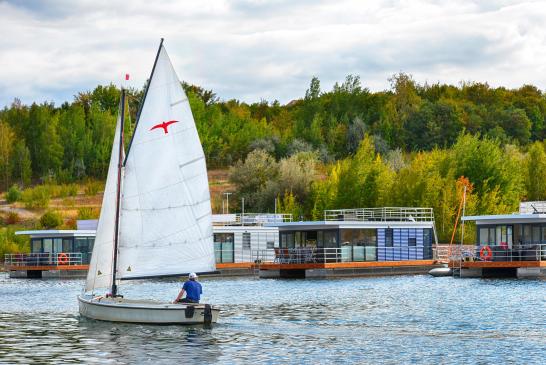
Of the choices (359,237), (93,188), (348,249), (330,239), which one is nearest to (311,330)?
(330,239)

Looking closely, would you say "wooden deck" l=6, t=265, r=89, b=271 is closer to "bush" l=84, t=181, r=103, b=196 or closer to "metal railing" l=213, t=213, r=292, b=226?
"metal railing" l=213, t=213, r=292, b=226

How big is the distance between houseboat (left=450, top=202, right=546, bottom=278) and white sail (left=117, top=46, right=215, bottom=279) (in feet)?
105

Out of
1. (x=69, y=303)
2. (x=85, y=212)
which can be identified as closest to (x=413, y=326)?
(x=69, y=303)

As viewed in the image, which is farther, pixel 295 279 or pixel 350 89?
pixel 350 89


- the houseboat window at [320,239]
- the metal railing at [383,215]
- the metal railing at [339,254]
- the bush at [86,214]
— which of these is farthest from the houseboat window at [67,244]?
the bush at [86,214]

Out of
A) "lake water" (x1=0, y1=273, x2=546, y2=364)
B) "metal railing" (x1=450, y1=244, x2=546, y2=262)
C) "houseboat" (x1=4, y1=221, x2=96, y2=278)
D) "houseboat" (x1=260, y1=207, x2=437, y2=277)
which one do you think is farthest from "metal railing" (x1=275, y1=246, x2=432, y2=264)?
"houseboat" (x1=4, y1=221, x2=96, y2=278)

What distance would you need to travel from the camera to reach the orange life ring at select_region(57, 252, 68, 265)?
8388 cm

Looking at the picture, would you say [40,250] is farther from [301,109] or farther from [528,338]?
[301,109]

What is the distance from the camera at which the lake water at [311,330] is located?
1292 inches

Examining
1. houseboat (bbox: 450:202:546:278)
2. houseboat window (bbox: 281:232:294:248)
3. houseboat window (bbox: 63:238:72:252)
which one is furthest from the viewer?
houseboat window (bbox: 63:238:72:252)

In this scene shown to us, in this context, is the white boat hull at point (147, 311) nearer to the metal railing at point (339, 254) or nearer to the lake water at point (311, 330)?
the lake water at point (311, 330)

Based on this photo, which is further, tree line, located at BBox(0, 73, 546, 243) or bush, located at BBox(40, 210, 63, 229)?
bush, located at BBox(40, 210, 63, 229)

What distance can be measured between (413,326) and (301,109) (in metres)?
112

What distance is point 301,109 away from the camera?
15200 cm
